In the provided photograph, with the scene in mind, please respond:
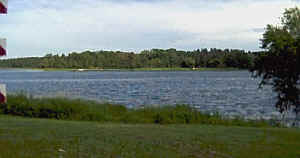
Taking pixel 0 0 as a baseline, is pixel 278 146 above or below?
below

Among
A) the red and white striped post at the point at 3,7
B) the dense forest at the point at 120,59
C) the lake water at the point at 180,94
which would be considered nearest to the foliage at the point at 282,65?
the lake water at the point at 180,94

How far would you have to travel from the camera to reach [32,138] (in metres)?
8.69

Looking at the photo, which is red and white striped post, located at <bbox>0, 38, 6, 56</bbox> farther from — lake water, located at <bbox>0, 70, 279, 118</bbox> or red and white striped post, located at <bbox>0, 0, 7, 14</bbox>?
lake water, located at <bbox>0, 70, 279, 118</bbox>

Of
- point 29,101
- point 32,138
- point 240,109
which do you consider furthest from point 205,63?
point 32,138

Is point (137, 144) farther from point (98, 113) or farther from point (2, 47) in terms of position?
point (98, 113)

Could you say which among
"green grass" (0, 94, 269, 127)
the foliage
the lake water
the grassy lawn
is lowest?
the lake water

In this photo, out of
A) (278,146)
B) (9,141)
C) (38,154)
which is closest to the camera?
(38,154)

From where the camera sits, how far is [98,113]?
60.0 feet

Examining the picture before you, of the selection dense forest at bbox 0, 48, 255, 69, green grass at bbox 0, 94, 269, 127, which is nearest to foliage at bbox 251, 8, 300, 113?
green grass at bbox 0, 94, 269, 127

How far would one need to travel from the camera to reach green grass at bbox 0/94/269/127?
17.8 metres

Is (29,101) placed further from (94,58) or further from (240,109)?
→ (94,58)

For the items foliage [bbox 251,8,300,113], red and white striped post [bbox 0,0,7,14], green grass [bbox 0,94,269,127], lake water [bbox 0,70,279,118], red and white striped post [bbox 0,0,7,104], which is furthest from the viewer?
lake water [bbox 0,70,279,118]

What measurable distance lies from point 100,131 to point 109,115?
8.17 metres

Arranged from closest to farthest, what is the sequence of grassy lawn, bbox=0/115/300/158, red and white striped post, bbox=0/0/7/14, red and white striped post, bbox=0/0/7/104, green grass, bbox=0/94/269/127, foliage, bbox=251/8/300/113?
red and white striped post, bbox=0/0/7/104 < red and white striped post, bbox=0/0/7/14 < grassy lawn, bbox=0/115/300/158 < green grass, bbox=0/94/269/127 < foliage, bbox=251/8/300/113
